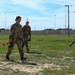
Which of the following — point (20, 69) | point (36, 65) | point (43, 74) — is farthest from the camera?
point (36, 65)

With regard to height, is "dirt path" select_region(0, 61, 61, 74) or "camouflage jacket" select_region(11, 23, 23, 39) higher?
"camouflage jacket" select_region(11, 23, 23, 39)

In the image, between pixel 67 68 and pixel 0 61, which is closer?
pixel 67 68

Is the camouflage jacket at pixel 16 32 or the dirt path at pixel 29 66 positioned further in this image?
the camouflage jacket at pixel 16 32

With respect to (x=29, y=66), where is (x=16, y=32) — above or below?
above

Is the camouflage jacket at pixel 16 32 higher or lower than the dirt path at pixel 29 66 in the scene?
higher

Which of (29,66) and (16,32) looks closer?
(29,66)

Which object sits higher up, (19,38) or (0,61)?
(19,38)

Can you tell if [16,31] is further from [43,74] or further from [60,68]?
[43,74]

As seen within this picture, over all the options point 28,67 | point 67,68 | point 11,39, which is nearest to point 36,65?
point 28,67

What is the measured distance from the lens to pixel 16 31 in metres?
14.6

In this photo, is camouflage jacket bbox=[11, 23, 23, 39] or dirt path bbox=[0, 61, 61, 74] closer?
dirt path bbox=[0, 61, 61, 74]

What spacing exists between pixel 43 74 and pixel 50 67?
170 cm

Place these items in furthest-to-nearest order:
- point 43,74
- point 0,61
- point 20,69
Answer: point 0,61, point 20,69, point 43,74

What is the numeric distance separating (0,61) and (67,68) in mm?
3426
